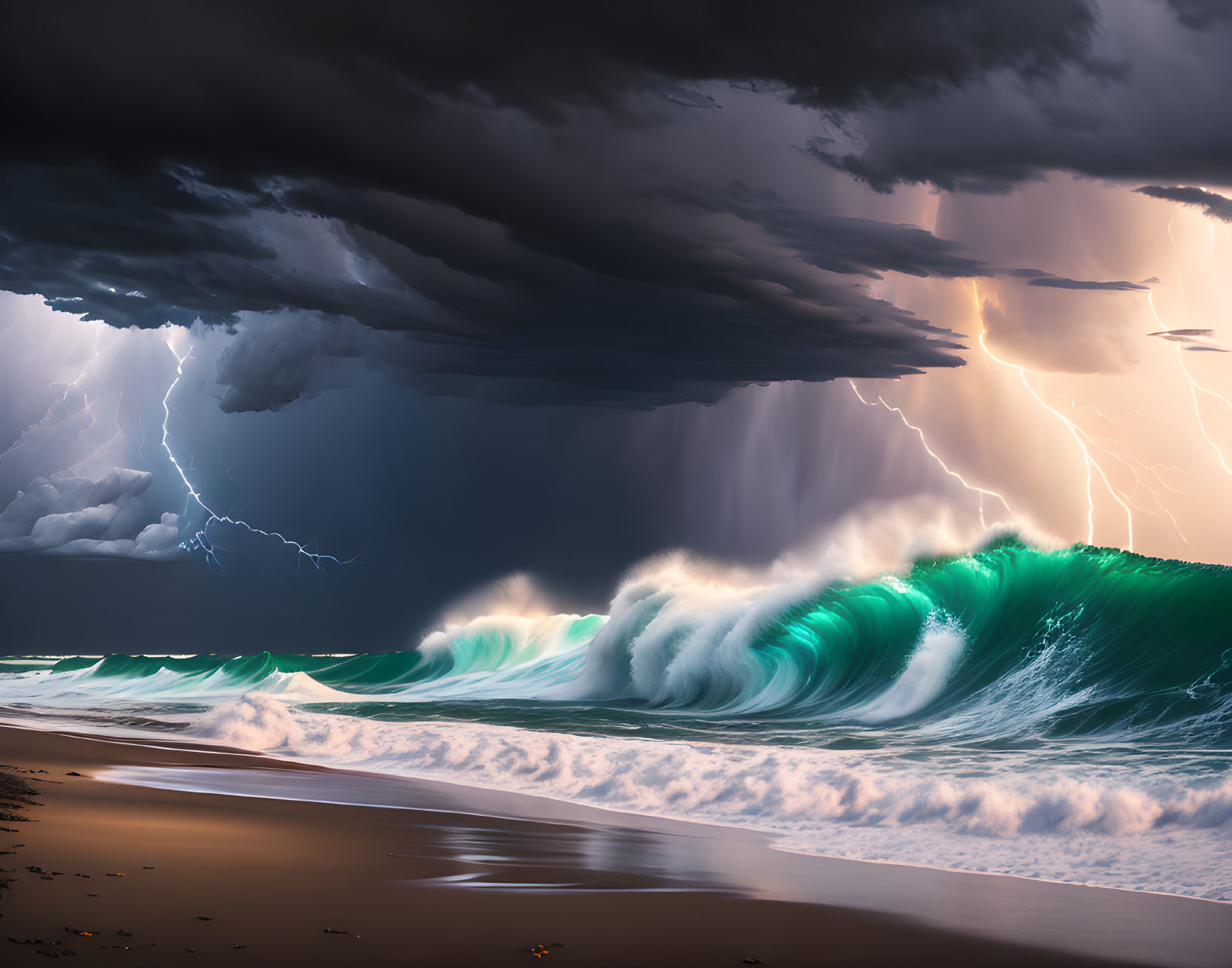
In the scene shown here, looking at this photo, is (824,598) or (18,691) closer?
(824,598)

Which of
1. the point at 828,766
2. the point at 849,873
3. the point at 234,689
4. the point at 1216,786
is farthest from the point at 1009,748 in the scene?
the point at 234,689

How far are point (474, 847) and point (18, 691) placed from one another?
28.7m

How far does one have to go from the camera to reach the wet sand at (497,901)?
3959 millimetres

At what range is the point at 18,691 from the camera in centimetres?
3031

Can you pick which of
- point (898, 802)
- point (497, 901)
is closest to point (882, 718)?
point (898, 802)

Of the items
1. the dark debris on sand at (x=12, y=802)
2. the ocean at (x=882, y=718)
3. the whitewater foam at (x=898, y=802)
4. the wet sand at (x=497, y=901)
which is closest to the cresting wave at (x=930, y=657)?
the ocean at (x=882, y=718)

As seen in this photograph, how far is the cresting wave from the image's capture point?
12.8 m

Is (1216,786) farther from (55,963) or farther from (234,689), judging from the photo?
(234,689)

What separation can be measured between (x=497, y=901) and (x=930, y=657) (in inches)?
546

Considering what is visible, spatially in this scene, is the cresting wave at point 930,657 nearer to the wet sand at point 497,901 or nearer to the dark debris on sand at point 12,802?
the wet sand at point 497,901

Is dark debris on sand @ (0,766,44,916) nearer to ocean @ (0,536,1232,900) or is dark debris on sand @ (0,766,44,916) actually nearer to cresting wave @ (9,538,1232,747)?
ocean @ (0,536,1232,900)

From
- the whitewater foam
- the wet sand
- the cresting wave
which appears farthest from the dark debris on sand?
the cresting wave

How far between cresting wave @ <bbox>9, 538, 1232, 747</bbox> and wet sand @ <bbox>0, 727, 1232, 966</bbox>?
5.54 metres

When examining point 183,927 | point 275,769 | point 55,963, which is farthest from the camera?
point 275,769
